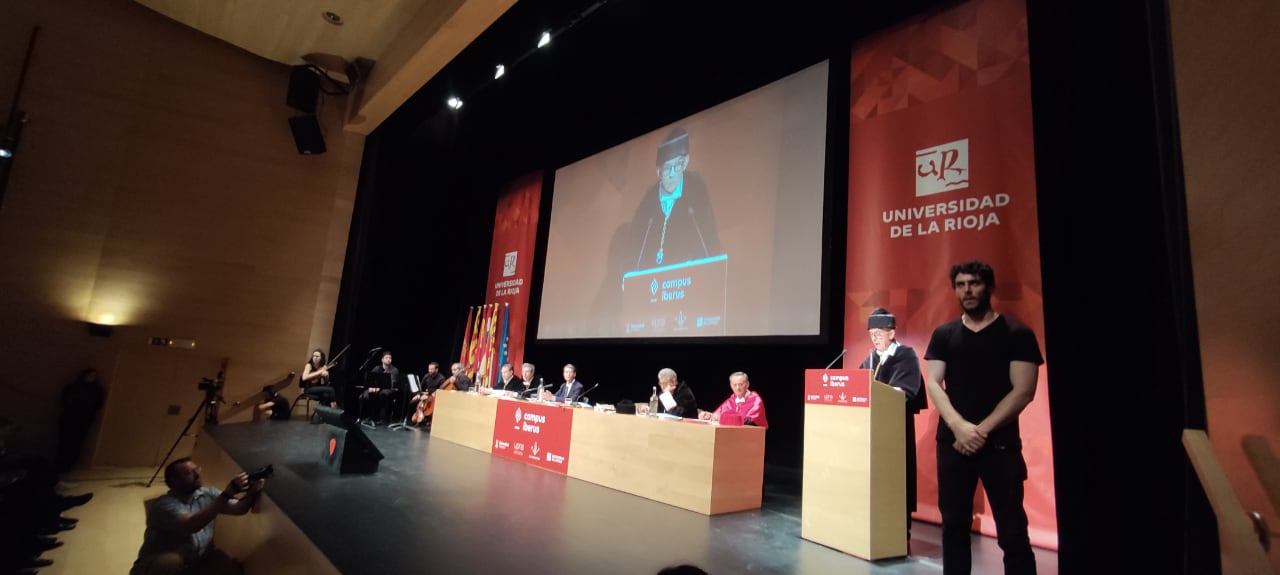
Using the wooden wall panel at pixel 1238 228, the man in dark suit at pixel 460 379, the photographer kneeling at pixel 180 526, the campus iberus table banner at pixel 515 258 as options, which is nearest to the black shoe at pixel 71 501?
the photographer kneeling at pixel 180 526

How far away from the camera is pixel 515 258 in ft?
26.9

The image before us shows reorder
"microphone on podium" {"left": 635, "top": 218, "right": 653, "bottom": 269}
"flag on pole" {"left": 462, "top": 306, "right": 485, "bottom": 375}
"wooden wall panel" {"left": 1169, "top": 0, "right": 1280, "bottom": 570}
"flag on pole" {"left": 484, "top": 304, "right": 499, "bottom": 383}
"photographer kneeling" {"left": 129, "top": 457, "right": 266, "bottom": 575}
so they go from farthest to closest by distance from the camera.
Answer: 1. "flag on pole" {"left": 462, "top": 306, "right": 485, "bottom": 375}
2. "flag on pole" {"left": 484, "top": 304, "right": 499, "bottom": 383}
3. "microphone on podium" {"left": 635, "top": 218, "right": 653, "bottom": 269}
4. "photographer kneeling" {"left": 129, "top": 457, "right": 266, "bottom": 575}
5. "wooden wall panel" {"left": 1169, "top": 0, "right": 1280, "bottom": 570}

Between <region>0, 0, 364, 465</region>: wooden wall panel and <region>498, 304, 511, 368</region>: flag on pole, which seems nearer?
<region>0, 0, 364, 465</region>: wooden wall panel

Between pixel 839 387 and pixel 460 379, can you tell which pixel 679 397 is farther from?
pixel 460 379

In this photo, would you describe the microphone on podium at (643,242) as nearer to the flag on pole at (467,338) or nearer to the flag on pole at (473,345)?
the flag on pole at (473,345)

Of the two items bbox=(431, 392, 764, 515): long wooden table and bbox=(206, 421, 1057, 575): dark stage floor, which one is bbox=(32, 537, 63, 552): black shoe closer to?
bbox=(206, 421, 1057, 575): dark stage floor

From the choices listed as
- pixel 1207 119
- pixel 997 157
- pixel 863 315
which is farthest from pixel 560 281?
pixel 1207 119

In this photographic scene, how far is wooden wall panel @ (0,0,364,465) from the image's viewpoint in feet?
18.2

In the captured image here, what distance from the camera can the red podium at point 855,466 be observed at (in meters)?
2.48

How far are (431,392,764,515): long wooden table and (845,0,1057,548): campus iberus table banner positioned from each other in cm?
122

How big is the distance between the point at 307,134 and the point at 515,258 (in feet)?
10.1

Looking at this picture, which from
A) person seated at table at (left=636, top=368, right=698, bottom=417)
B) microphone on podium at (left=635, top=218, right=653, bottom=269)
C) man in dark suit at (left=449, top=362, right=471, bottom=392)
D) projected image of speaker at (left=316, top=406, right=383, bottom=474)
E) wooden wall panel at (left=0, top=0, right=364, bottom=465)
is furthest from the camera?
man in dark suit at (left=449, top=362, right=471, bottom=392)

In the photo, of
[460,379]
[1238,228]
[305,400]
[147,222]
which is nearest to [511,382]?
[460,379]

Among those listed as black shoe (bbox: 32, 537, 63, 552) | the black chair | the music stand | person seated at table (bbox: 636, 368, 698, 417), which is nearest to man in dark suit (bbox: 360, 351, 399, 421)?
the music stand
